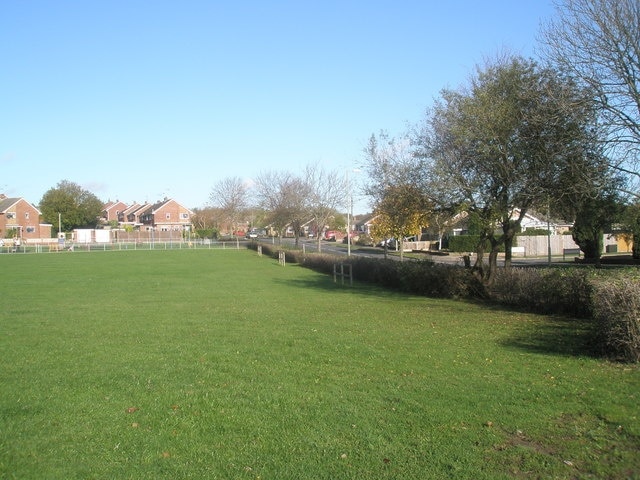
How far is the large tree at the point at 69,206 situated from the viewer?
4028 inches

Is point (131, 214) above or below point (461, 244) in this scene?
above

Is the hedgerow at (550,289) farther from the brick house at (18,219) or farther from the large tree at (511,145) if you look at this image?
the brick house at (18,219)

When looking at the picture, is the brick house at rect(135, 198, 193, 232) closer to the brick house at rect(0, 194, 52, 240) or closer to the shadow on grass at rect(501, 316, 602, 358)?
the brick house at rect(0, 194, 52, 240)

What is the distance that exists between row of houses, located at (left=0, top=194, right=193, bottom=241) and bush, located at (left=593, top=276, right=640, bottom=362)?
3260 inches

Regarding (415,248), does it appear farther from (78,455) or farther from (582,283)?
(78,455)

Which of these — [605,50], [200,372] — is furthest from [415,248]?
[200,372]

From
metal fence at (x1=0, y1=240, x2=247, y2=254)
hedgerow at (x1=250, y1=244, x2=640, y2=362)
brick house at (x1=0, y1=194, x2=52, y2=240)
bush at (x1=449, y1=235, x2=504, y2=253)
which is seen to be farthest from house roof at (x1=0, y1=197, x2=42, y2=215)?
hedgerow at (x1=250, y1=244, x2=640, y2=362)

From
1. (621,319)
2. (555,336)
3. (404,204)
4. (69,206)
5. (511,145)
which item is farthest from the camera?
(69,206)

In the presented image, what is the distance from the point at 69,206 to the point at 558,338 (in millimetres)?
107211

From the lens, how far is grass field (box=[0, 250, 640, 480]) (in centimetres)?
461

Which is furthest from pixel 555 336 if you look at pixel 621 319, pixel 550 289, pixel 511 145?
pixel 511 145

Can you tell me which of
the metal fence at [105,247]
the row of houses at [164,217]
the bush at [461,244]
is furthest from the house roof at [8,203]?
the bush at [461,244]

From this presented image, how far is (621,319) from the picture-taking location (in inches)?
316

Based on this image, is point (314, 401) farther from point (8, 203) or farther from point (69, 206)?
point (69, 206)
